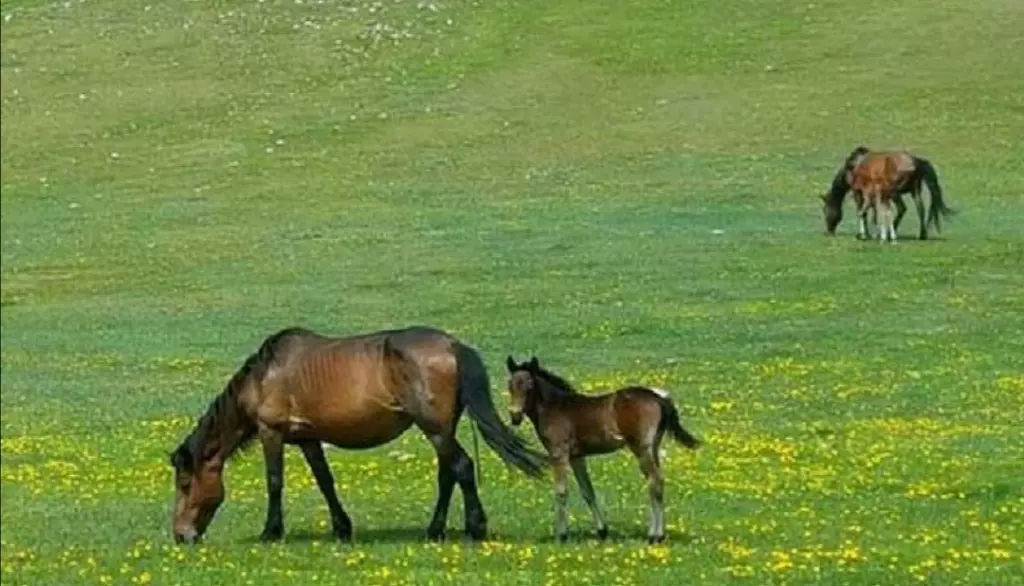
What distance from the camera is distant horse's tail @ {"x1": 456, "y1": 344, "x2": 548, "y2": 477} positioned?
12.3 m

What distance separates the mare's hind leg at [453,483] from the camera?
41.8 ft

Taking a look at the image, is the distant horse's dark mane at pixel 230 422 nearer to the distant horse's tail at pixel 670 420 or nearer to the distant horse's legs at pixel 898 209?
the distant horse's tail at pixel 670 420

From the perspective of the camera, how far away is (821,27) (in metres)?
30.2

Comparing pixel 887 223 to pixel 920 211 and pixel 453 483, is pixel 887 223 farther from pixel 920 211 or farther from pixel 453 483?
pixel 453 483

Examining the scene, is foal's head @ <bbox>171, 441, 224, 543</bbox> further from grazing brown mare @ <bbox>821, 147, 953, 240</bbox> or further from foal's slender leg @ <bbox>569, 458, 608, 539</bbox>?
grazing brown mare @ <bbox>821, 147, 953, 240</bbox>

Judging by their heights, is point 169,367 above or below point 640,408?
below

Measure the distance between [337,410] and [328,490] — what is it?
0.61m

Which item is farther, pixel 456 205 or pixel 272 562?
pixel 456 205

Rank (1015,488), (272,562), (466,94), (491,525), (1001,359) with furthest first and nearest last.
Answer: (466,94) < (1001,359) < (1015,488) < (491,525) < (272,562)

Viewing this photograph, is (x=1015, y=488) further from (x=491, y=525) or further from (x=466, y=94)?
(x=466, y=94)

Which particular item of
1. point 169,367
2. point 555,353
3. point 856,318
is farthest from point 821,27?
point 169,367

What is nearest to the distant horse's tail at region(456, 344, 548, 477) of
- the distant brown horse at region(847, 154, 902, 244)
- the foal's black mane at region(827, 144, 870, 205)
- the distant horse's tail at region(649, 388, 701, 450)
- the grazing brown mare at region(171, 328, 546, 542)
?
the grazing brown mare at region(171, 328, 546, 542)

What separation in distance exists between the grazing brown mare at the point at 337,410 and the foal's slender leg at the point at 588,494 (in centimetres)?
52

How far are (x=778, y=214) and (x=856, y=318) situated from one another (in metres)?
12.2
